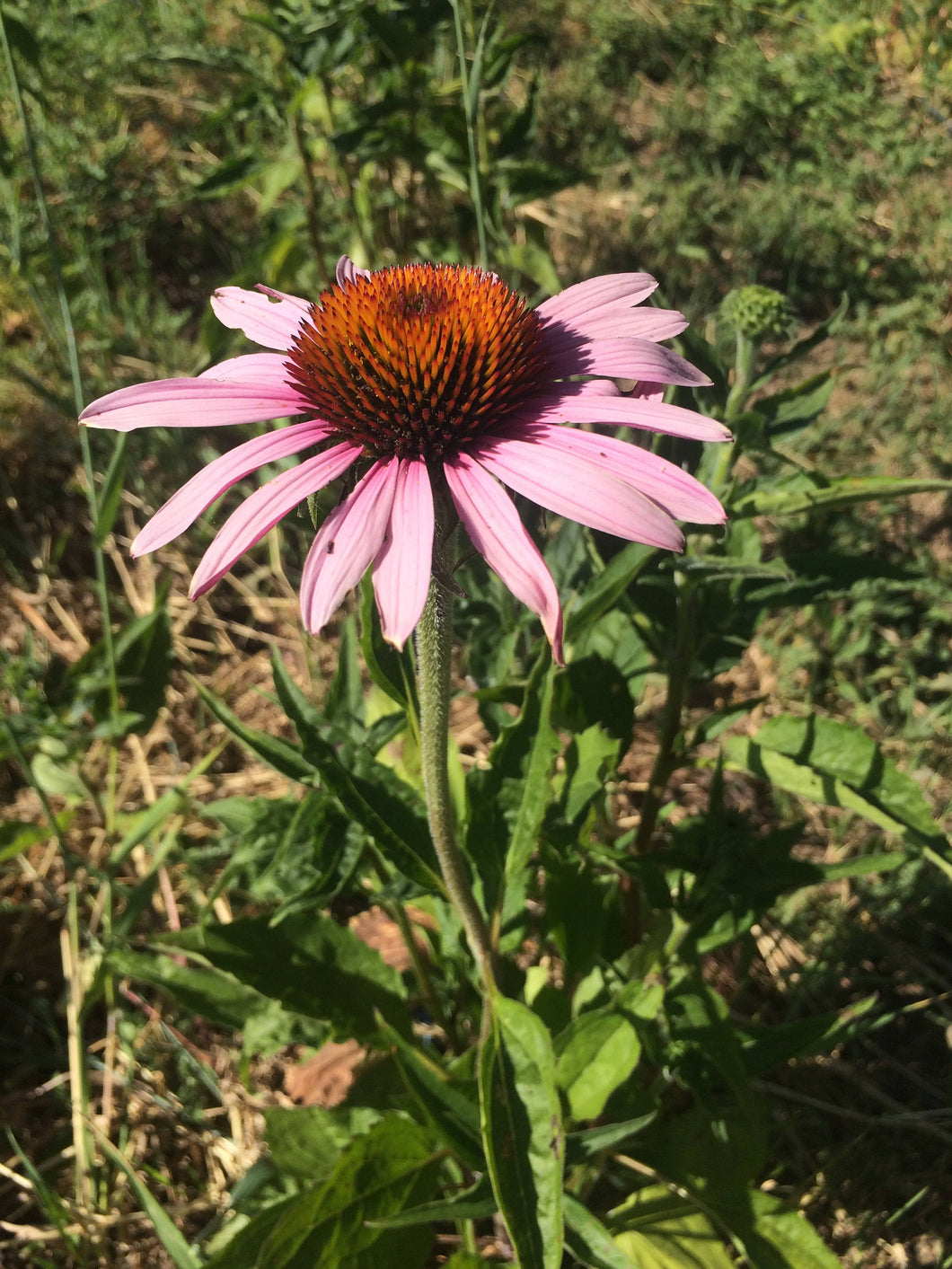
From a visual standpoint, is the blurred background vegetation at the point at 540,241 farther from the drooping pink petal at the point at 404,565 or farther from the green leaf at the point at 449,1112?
the drooping pink petal at the point at 404,565

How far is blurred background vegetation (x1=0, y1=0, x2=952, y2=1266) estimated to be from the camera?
1.83m

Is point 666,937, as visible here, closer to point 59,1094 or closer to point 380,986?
point 380,986

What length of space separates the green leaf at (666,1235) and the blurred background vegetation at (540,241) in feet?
0.82

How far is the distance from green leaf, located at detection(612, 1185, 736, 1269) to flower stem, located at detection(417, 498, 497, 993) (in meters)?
0.71

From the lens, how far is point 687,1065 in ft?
4.31

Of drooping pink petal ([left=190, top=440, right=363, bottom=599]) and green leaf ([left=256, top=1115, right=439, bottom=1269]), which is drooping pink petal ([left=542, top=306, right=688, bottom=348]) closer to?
drooping pink petal ([left=190, top=440, right=363, bottom=599])

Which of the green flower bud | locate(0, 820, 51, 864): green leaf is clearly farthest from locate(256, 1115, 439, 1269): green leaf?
the green flower bud

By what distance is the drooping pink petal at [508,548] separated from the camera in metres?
0.78

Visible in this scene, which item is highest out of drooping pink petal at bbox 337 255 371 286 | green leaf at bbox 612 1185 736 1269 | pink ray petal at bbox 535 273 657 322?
drooping pink petal at bbox 337 255 371 286

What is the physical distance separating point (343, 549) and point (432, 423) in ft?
0.63

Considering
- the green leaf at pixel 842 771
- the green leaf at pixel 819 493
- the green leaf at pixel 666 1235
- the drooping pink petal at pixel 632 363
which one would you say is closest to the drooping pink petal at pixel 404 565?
the drooping pink petal at pixel 632 363

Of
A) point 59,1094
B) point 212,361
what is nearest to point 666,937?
point 59,1094

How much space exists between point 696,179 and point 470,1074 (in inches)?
113

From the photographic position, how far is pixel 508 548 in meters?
0.81
